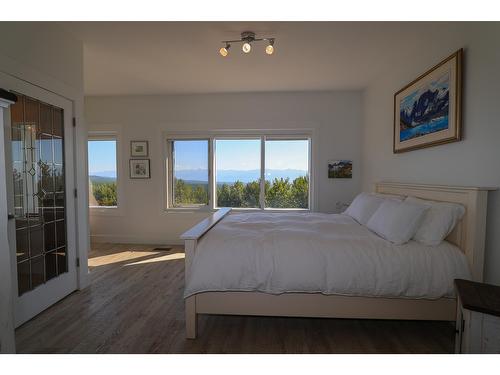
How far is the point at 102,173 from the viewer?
16.7 feet

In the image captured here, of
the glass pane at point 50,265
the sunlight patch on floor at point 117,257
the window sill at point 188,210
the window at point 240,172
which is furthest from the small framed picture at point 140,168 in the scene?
the glass pane at point 50,265

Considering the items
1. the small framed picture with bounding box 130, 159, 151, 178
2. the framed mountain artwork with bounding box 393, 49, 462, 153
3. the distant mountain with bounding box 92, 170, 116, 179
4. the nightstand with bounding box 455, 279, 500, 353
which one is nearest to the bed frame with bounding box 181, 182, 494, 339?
the nightstand with bounding box 455, 279, 500, 353

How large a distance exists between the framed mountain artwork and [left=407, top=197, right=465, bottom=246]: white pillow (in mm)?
592

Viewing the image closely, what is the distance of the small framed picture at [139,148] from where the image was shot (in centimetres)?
486

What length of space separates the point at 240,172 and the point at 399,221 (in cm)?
315

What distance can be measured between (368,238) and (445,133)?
3.81 feet

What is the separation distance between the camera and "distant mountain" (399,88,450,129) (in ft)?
7.85

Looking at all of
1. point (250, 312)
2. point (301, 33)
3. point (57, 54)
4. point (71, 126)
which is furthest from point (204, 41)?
point (250, 312)

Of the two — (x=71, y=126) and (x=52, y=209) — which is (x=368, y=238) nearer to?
(x=52, y=209)

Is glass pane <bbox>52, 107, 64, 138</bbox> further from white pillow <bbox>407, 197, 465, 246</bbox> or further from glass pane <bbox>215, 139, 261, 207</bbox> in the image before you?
white pillow <bbox>407, 197, 465, 246</bbox>

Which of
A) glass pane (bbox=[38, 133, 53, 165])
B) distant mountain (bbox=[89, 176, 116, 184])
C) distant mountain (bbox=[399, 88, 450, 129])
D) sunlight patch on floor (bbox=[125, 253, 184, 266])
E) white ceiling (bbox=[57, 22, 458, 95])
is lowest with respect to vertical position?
sunlight patch on floor (bbox=[125, 253, 184, 266])

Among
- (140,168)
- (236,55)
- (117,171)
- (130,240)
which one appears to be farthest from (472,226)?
(117,171)

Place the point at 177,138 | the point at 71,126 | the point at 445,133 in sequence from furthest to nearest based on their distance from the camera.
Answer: the point at 177,138
the point at 71,126
the point at 445,133

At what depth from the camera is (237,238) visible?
82.7 inches
